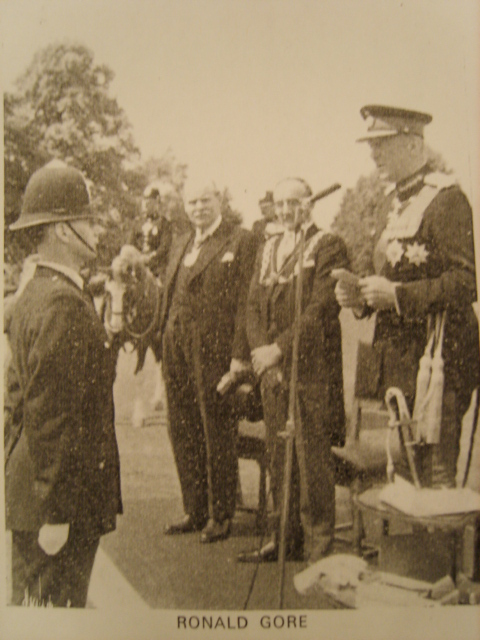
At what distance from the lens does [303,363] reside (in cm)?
320

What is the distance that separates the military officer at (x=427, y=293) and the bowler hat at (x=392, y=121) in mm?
253

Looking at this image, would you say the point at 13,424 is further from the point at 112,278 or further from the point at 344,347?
A: the point at 344,347

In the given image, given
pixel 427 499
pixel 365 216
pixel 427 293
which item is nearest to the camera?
pixel 427 499

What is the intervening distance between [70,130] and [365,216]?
62.8 inches

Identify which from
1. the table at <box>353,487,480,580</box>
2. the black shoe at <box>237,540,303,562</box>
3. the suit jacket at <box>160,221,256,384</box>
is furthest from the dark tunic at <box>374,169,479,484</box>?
the black shoe at <box>237,540,303,562</box>

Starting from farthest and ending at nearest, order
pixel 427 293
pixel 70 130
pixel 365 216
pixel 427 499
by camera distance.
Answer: pixel 70 130 < pixel 365 216 < pixel 427 293 < pixel 427 499

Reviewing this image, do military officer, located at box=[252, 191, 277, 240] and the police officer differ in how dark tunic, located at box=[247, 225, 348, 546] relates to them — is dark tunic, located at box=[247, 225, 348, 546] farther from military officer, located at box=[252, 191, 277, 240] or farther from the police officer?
the police officer

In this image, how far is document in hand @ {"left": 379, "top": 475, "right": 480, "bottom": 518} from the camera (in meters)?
3.07

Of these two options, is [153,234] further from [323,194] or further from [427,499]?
[427,499]

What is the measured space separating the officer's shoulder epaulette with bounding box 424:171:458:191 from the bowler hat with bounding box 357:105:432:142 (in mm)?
225

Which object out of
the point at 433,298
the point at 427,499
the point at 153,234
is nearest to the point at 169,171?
Answer: the point at 153,234

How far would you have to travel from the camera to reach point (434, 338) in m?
3.20

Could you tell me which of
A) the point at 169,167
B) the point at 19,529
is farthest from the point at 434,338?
the point at 19,529

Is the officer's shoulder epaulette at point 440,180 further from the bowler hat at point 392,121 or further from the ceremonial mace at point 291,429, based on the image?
the ceremonial mace at point 291,429
